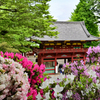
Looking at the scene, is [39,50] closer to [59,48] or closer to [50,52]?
[50,52]

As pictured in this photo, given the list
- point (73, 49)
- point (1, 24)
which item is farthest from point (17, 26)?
point (73, 49)

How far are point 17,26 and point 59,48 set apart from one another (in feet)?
27.5

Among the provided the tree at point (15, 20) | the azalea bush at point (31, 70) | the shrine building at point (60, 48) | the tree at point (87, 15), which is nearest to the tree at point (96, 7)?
the tree at point (87, 15)

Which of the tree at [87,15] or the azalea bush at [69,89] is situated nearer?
the azalea bush at [69,89]

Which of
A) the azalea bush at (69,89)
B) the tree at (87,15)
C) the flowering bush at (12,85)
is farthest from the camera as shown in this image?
the tree at (87,15)

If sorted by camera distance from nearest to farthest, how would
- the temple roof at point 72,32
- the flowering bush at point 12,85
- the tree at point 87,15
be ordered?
the flowering bush at point 12,85
the temple roof at point 72,32
the tree at point 87,15

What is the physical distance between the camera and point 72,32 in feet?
Answer: 61.7

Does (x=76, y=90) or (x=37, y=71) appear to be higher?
(x=76, y=90)

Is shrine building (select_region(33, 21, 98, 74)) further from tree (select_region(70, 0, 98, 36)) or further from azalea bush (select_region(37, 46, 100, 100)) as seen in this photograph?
azalea bush (select_region(37, 46, 100, 100))

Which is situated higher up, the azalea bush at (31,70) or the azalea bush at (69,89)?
the azalea bush at (69,89)

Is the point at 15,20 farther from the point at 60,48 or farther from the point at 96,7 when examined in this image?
the point at 96,7

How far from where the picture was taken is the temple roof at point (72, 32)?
16669 millimetres

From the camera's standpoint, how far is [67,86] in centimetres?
188

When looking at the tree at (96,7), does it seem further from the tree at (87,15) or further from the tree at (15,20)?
the tree at (15,20)
